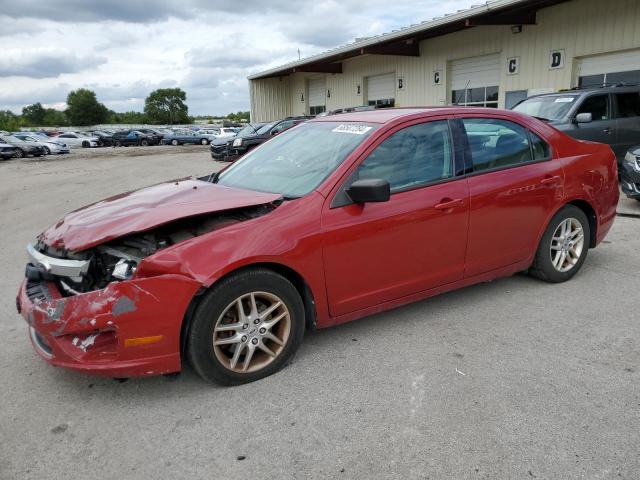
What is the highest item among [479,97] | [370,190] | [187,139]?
[479,97]

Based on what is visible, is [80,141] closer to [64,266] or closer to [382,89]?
[382,89]

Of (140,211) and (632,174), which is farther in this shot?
(632,174)

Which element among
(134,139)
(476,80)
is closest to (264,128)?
(476,80)

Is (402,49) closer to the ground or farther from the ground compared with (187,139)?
farther from the ground

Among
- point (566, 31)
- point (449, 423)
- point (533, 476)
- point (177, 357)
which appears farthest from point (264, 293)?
point (566, 31)

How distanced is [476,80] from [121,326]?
17275 mm

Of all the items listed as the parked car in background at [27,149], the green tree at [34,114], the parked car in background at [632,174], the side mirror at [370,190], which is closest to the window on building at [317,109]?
the parked car in background at [27,149]

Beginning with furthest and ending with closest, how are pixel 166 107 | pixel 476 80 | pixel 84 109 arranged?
pixel 166 107
pixel 84 109
pixel 476 80

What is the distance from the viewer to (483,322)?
3.86m

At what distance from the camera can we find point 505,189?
3957mm

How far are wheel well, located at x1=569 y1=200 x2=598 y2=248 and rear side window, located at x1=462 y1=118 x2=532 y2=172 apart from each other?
2.17ft

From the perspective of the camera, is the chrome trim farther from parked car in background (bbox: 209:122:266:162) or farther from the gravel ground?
parked car in background (bbox: 209:122:266:162)

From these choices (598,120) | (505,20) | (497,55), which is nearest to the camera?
(598,120)

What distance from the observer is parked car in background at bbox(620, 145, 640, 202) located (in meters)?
7.38
